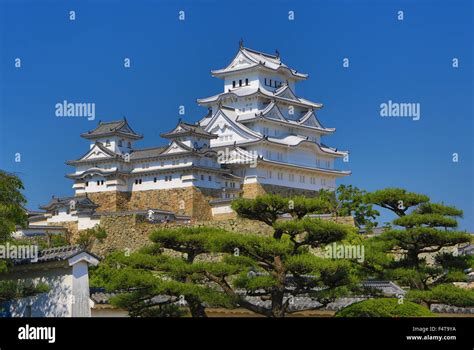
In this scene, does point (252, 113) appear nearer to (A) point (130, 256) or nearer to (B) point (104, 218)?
(B) point (104, 218)

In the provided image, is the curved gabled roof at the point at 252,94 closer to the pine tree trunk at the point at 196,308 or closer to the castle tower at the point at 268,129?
the castle tower at the point at 268,129

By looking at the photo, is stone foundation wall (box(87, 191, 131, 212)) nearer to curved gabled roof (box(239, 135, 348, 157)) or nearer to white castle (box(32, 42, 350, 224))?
white castle (box(32, 42, 350, 224))

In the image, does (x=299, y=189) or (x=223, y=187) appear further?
(x=299, y=189)

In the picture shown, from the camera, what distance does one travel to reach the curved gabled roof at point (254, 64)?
43.8 metres

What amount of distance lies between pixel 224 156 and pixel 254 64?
609 cm

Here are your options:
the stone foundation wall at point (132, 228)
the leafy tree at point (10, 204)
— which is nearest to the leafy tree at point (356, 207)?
the stone foundation wall at point (132, 228)

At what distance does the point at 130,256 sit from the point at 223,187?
2253 cm

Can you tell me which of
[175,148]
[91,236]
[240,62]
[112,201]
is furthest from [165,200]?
[240,62]

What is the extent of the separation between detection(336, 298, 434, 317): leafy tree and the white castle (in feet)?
71.5

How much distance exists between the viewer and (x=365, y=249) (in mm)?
17734

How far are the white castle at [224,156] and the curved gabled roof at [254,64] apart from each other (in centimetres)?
6
